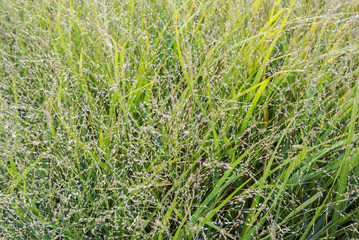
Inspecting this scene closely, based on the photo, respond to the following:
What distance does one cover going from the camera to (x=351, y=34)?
Result: 1.71 metres

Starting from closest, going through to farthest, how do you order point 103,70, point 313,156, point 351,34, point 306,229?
point 306,229 < point 313,156 < point 103,70 < point 351,34

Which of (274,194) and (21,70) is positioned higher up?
(21,70)

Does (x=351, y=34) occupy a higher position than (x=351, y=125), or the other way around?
(x=351, y=34)

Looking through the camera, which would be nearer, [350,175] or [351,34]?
[350,175]

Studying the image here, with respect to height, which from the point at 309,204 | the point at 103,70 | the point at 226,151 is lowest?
the point at 309,204

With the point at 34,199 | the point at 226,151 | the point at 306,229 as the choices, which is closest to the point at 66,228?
the point at 34,199

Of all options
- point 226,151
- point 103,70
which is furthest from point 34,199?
point 226,151

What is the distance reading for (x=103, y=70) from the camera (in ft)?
5.00

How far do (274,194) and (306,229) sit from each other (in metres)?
0.16

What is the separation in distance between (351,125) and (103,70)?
1051 mm

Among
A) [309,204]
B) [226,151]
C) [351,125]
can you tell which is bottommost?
[309,204]

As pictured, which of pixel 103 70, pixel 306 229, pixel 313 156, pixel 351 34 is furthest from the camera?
pixel 351 34

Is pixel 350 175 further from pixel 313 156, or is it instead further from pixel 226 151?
pixel 226 151

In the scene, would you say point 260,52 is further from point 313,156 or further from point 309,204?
point 309,204
